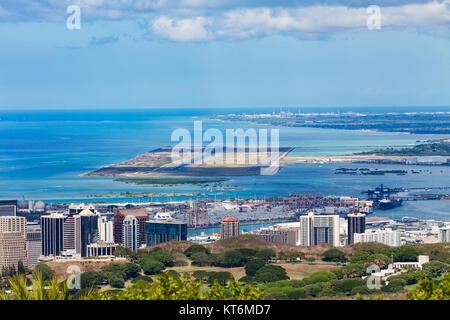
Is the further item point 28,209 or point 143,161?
point 143,161

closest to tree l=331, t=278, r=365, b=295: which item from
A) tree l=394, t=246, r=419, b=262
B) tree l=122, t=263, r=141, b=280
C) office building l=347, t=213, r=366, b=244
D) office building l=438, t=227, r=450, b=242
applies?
tree l=394, t=246, r=419, b=262

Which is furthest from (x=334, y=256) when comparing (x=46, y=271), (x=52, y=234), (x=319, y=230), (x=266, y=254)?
(x=52, y=234)

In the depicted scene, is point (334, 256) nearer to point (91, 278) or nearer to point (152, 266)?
point (152, 266)

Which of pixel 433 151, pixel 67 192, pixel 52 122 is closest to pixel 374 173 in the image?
pixel 433 151

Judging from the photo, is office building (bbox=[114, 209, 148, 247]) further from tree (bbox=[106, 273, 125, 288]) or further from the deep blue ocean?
tree (bbox=[106, 273, 125, 288])

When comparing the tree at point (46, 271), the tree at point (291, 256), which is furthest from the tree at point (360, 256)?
the tree at point (46, 271)
